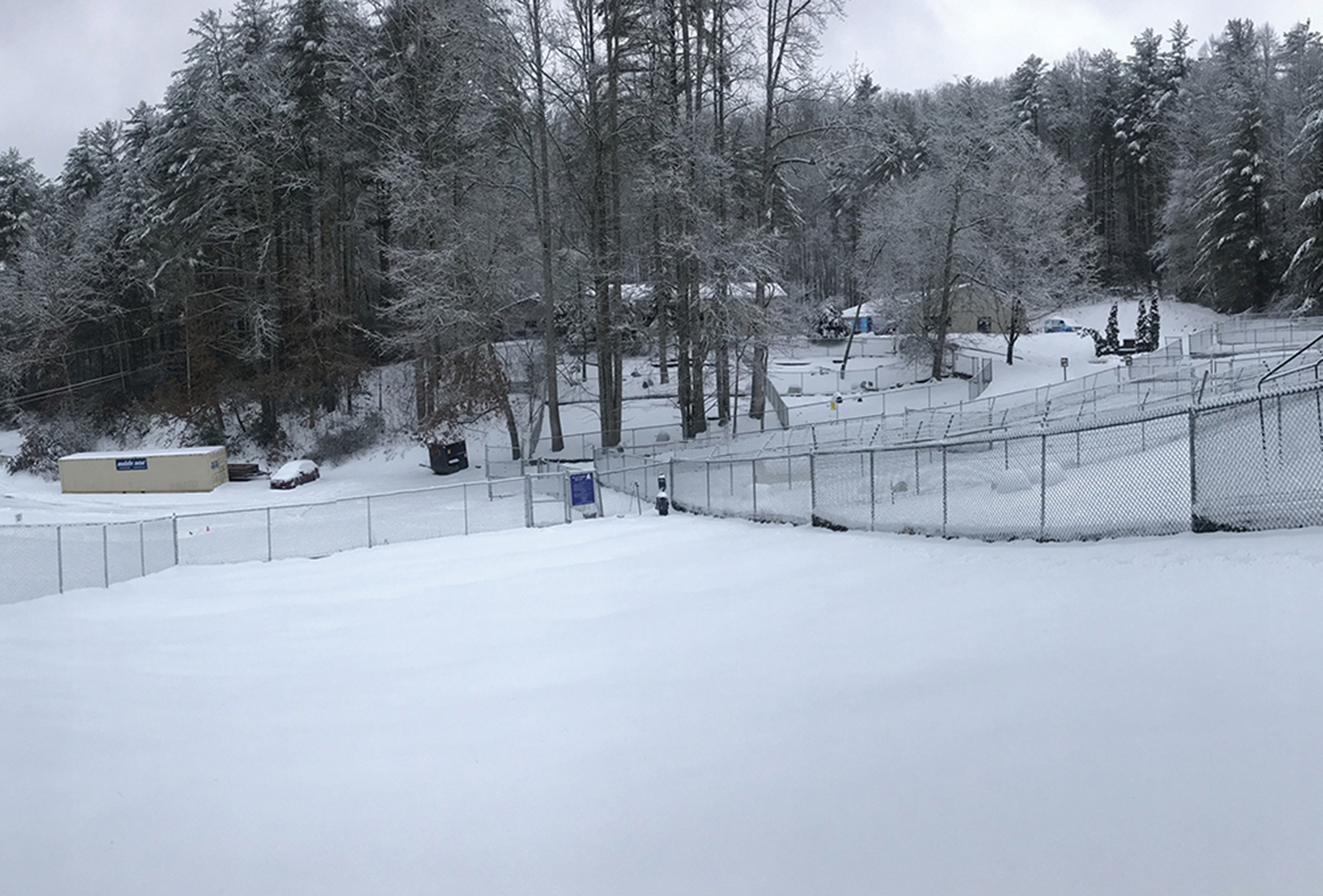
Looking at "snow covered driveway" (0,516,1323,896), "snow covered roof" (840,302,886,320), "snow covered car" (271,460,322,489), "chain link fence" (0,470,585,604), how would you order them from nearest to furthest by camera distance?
1. "snow covered driveway" (0,516,1323,896)
2. "chain link fence" (0,470,585,604)
3. "snow covered car" (271,460,322,489)
4. "snow covered roof" (840,302,886,320)

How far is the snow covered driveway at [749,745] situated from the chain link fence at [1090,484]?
0.65 m

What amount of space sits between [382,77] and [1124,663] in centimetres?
4223

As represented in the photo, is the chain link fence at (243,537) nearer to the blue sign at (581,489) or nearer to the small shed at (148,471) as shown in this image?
the blue sign at (581,489)

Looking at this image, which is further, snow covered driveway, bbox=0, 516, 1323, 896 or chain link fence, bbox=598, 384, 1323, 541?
chain link fence, bbox=598, 384, 1323, 541

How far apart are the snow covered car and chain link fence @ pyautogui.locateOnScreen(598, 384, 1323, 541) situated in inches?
862

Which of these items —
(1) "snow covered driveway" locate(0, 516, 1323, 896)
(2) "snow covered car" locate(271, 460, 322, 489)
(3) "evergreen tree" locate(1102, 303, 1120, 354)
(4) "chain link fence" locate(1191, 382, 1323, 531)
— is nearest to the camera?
(1) "snow covered driveway" locate(0, 516, 1323, 896)

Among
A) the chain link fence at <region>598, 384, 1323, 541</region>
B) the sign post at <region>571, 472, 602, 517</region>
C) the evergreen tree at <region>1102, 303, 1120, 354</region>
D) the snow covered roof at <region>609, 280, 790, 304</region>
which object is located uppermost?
the snow covered roof at <region>609, 280, 790, 304</region>

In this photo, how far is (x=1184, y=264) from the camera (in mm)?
68125

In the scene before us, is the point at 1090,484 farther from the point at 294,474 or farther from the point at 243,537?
the point at 294,474

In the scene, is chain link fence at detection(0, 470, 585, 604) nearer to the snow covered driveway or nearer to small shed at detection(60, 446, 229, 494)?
the snow covered driveway

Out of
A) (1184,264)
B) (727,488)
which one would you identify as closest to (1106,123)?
(1184,264)

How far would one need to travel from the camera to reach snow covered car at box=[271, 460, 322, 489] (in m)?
38.4

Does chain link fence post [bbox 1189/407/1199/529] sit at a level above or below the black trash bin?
above

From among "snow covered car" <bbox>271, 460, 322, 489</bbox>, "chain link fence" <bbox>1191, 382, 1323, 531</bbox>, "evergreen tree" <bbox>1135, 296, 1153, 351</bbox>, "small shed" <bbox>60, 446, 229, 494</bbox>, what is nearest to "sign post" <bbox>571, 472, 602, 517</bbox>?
"chain link fence" <bbox>1191, 382, 1323, 531</bbox>
